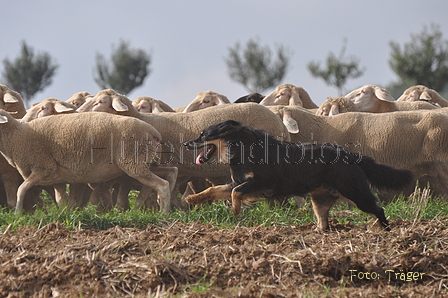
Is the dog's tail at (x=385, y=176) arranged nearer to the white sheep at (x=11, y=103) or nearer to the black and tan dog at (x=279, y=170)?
the black and tan dog at (x=279, y=170)

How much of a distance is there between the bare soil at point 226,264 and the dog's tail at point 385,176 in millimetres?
496

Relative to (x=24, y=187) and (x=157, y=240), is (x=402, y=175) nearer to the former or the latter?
(x=157, y=240)

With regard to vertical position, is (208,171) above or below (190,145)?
below

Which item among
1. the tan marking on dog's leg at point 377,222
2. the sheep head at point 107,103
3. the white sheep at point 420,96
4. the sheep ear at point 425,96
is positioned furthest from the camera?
the white sheep at point 420,96

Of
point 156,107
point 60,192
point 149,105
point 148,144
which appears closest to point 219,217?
point 148,144

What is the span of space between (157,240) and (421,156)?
4841 mm

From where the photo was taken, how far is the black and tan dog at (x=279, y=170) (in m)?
5.61

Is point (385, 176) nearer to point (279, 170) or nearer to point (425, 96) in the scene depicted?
point (279, 170)

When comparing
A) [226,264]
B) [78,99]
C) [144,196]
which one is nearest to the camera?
[226,264]

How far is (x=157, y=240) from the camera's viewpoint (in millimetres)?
5426

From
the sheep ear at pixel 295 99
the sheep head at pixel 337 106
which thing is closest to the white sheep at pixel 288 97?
the sheep ear at pixel 295 99

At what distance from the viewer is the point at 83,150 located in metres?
→ 7.68

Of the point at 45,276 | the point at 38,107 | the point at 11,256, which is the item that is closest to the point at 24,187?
the point at 38,107

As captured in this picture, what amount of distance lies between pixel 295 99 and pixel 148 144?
17.7ft
